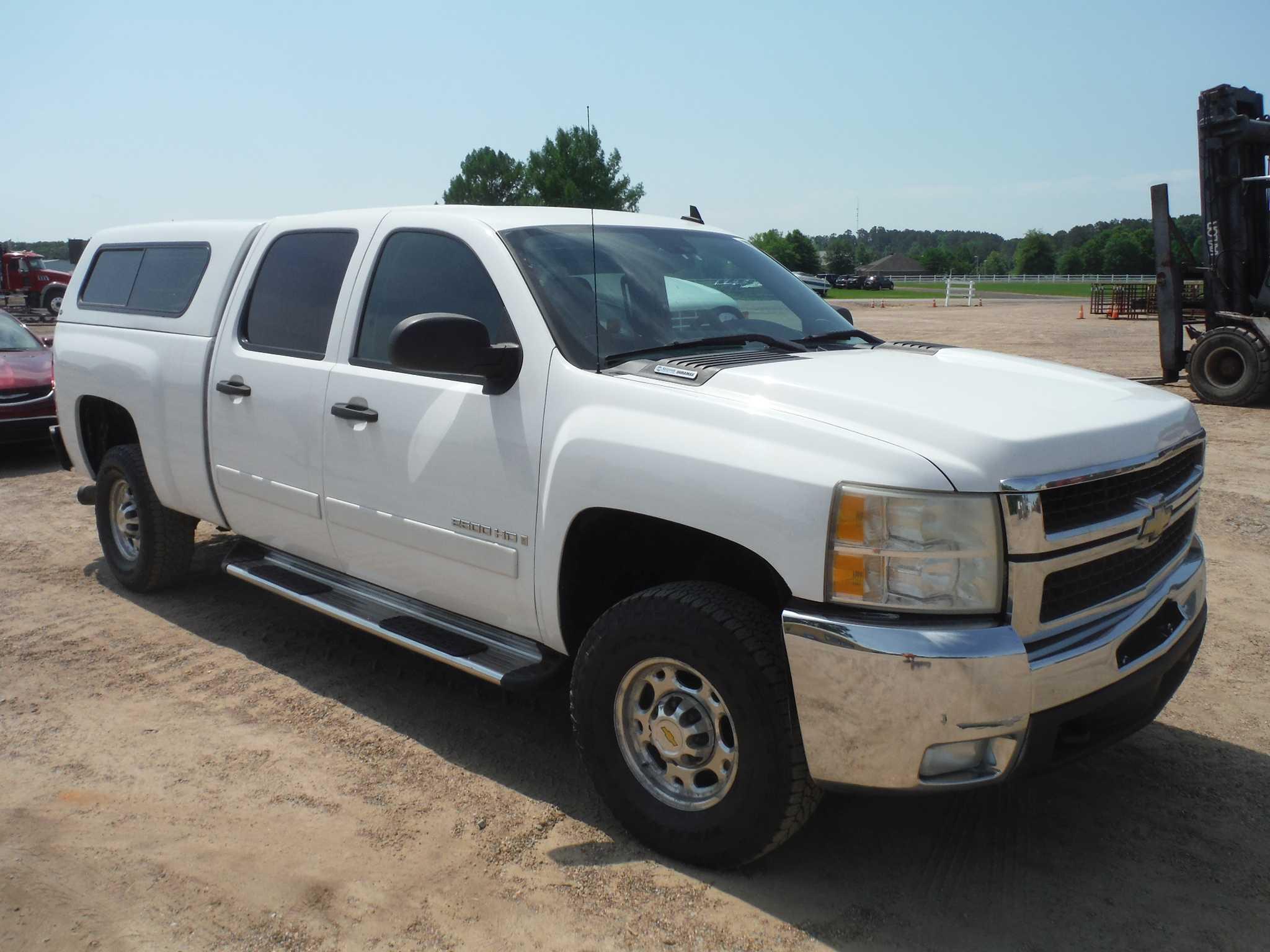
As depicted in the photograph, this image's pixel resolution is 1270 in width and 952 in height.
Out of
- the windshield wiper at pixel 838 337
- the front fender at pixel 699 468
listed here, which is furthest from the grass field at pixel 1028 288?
the front fender at pixel 699 468

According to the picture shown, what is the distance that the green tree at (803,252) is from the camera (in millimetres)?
102688

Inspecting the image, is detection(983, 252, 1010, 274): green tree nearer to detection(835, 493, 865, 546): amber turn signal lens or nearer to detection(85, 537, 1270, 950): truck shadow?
detection(85, 537, 1270, 950): truck shadow

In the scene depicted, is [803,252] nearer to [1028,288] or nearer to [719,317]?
[1028,288]

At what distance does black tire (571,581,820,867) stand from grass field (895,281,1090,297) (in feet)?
212

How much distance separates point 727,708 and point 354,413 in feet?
6.26

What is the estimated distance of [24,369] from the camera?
10.3 metres

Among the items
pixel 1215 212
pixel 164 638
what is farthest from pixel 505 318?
pixel 1215 212

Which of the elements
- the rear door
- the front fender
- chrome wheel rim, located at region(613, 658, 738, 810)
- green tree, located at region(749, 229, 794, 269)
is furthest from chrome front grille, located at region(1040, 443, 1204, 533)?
green tree, located at region(749, 229, 794, 269)

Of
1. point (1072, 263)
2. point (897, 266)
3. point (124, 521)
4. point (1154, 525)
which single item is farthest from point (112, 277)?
point (897, 266)

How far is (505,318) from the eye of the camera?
375 cm

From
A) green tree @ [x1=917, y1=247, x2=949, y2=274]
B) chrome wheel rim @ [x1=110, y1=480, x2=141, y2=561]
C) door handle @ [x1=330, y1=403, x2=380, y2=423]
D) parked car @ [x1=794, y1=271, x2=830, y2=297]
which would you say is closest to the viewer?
door handle @ [x1=330, y1=403, x2=380, y2=423]

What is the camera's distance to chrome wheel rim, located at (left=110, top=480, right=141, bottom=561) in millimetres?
5957

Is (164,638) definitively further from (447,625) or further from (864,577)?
(864,577)

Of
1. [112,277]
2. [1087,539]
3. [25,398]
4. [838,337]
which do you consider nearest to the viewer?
[1087,539]
